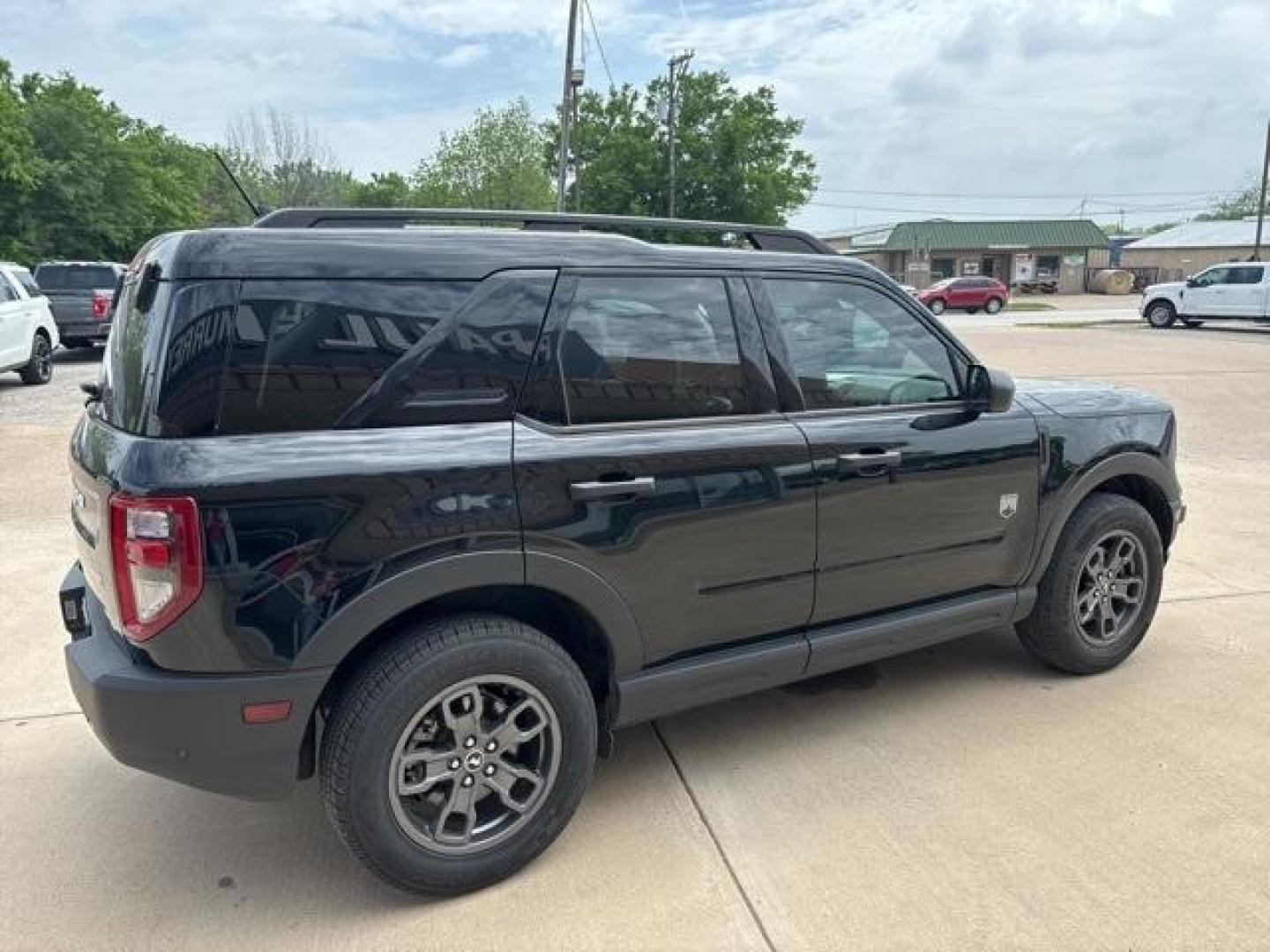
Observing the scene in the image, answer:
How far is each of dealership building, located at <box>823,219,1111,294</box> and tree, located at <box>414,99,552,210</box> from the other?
26.5 m

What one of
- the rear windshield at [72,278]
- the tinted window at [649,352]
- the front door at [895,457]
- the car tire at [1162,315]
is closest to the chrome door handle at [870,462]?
the front door at [895,457]

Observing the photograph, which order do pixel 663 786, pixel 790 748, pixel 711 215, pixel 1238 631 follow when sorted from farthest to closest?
pixel 711 215 → pixel 1238 631 → pixel 790 748 → pixel 663 786

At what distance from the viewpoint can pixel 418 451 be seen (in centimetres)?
250

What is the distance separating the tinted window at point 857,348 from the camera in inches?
129

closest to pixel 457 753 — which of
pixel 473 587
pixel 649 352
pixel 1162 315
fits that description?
pixel 473 587

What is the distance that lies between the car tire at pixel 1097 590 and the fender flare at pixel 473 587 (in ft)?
6.49

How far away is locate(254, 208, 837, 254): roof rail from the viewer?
284cm

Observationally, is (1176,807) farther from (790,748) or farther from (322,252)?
(322,252)

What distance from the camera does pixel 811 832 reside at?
2.97 meters

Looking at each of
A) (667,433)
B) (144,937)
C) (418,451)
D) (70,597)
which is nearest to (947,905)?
(667,433)

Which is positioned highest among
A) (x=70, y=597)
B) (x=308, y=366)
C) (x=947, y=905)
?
(x=308, y=366)

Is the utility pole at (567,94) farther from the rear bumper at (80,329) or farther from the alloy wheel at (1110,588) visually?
the alloy wheel at (1110,588)

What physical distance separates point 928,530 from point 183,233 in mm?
2562

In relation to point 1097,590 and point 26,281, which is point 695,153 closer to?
point 26,281
